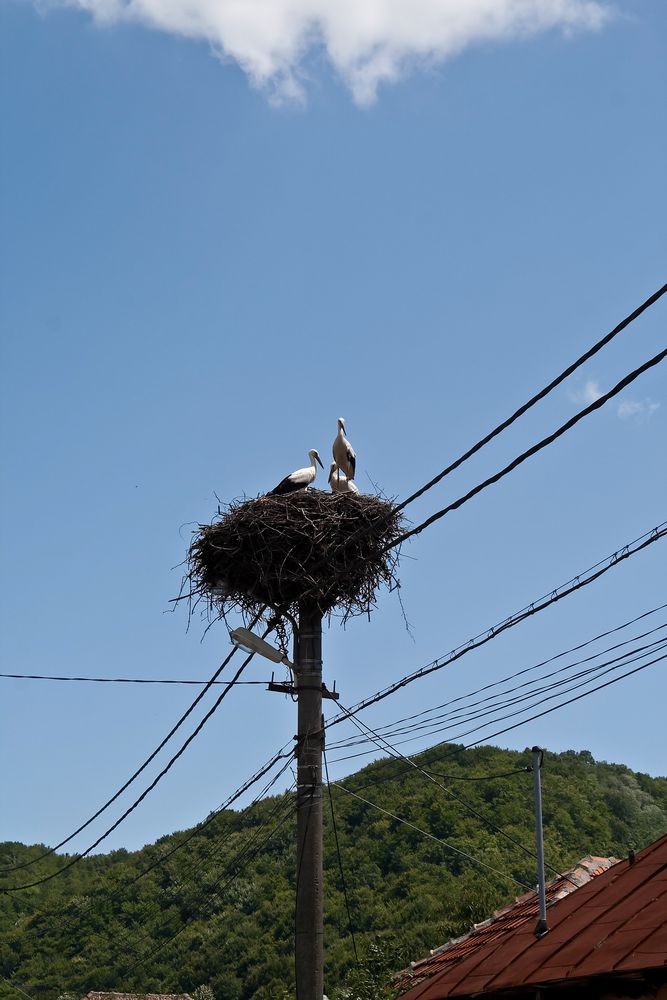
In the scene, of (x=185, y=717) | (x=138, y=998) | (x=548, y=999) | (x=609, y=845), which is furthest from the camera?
(x=609, y=845)

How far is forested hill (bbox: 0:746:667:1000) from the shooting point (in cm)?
2755

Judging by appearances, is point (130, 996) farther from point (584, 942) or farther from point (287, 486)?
point (584, 942)

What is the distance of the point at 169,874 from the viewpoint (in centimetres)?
3297

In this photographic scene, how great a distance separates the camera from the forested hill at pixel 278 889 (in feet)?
90.4

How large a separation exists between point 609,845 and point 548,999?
2573 cm

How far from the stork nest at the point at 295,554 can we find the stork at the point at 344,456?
1553 millimetres

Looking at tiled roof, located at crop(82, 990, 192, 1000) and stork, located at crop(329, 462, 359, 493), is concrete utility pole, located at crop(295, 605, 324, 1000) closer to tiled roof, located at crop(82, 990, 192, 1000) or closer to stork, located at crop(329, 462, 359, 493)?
stork, located at crop(329, 462, 359, 493)

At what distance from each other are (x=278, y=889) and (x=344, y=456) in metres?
19.5

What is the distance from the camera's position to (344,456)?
13680 millimetres

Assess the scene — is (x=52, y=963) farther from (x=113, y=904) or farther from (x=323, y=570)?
(x=323, y=570)

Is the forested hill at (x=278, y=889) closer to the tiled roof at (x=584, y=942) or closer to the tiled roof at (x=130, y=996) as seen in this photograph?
the tiled roof at (x=130, y=996)

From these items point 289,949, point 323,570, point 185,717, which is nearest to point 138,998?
point 289,949

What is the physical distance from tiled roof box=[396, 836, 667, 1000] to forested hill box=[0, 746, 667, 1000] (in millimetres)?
14199

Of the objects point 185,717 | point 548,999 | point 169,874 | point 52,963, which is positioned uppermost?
point 169,874
